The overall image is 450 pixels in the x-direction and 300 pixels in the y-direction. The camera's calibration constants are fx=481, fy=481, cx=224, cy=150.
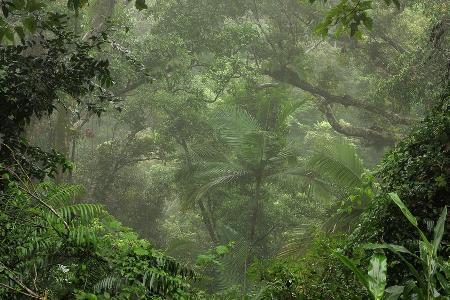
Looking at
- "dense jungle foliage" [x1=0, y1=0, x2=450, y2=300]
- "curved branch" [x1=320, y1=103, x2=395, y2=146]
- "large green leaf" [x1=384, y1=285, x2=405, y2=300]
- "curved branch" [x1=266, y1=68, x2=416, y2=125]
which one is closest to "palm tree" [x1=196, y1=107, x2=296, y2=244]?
"dense jungle foliage" [x1=0, y1=0, x2=450, y2=300]

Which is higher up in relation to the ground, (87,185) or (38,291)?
(87,185)

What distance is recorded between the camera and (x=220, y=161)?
37.1ft

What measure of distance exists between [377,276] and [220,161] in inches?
358

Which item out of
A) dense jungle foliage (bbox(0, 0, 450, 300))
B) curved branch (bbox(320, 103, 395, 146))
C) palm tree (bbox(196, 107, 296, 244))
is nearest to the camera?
dense jungle foliage (bbox(0, 0, 450, 300))

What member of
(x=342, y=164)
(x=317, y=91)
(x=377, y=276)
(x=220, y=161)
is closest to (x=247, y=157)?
(x=220, y=161)

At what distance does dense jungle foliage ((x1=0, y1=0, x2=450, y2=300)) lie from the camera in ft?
9.93

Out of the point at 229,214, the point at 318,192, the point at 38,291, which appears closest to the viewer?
the point at 38,291

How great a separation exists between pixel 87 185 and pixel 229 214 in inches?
155

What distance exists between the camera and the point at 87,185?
12.8 metres

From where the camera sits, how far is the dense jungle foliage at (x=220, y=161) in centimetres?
303

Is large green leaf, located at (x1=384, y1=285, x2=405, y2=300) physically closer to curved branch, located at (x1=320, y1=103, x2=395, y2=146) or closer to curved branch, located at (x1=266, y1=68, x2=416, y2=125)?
curved branch, located at (x1=320, y1=103, x2=395, y2=146)

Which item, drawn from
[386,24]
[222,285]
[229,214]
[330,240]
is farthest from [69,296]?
[386,24]

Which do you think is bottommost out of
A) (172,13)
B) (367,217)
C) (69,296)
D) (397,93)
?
(69,296)

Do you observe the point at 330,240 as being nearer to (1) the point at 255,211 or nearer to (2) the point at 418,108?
(1) the point at 255,211
